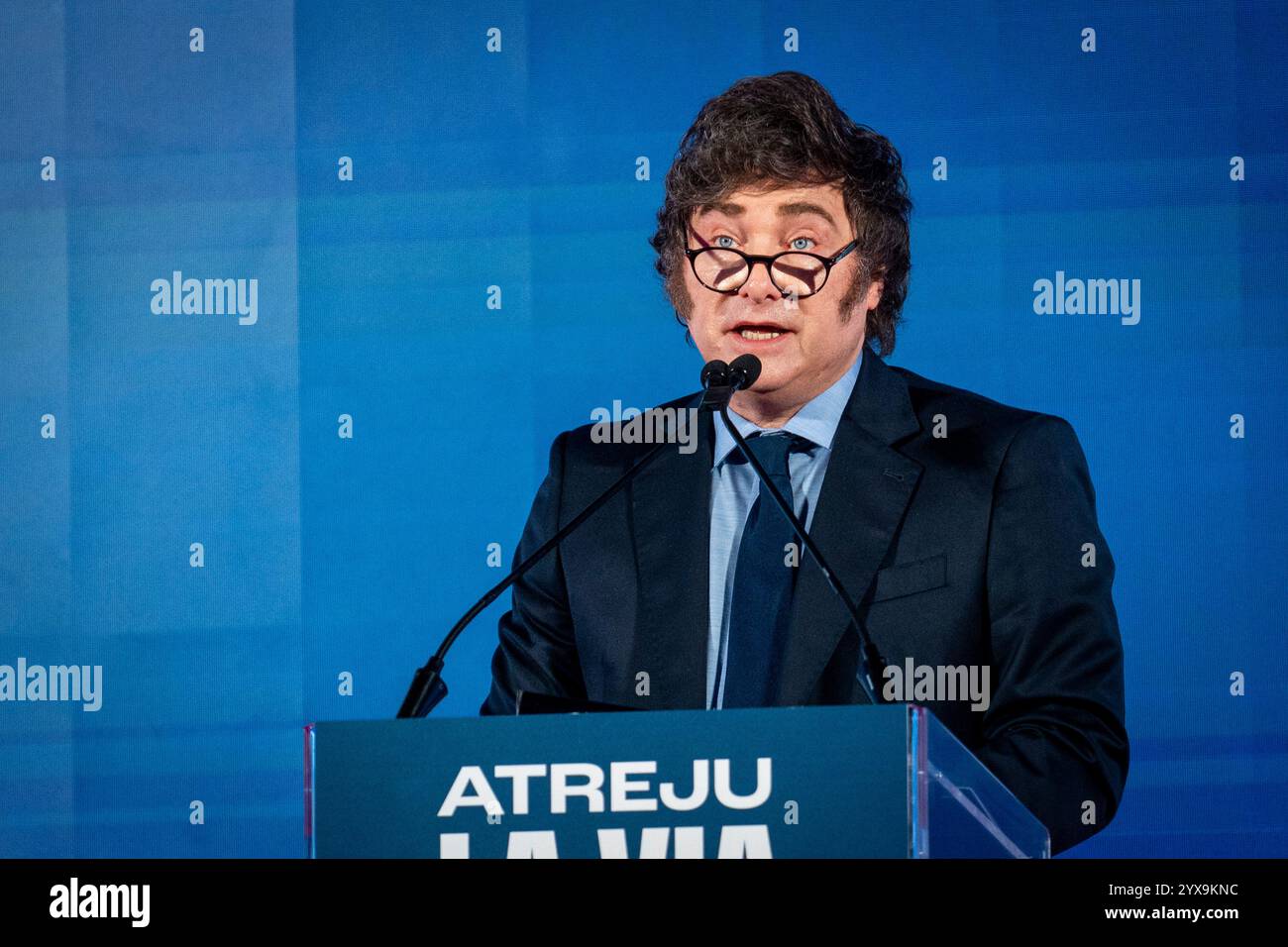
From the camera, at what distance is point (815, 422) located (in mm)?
3264

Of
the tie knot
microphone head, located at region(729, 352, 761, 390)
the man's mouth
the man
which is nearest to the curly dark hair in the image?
the man

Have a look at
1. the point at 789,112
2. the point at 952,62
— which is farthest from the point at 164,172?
the point at 952,62

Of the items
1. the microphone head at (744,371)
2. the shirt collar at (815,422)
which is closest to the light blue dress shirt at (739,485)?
the shirt collar at (815,422)

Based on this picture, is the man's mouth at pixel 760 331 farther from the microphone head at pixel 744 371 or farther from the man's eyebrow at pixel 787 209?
the microphone head at pixel 744 371

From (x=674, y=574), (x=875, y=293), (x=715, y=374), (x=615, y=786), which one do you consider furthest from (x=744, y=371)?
(x=615, y=786)

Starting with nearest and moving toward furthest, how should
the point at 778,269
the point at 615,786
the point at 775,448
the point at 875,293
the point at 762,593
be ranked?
the point at 615,786, the point at 762,593, the point at 775,448, the point at 778,269, the point at 875,293

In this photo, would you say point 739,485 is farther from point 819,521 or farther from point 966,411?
point 966,411

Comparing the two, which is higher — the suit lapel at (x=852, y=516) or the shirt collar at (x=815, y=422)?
the shirt collar at (x=815, y=422)

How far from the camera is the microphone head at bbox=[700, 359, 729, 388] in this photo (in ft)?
8.98

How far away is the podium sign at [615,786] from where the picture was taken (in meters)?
1.97

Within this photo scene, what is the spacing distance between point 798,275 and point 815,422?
32cm

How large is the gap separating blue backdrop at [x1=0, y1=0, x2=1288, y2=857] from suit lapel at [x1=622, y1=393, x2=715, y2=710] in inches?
13.0

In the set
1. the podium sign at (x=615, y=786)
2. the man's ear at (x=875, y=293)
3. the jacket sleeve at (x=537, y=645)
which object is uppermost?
the man's ear at (x=875, y=293)

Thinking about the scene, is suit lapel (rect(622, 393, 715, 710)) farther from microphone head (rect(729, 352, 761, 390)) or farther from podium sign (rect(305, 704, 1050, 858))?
podium sign (rect(305, 704, 1050, 858))
